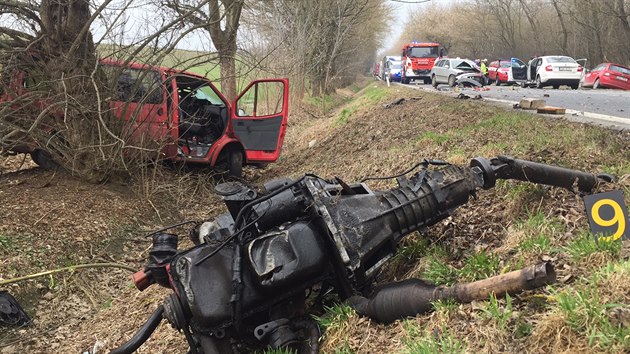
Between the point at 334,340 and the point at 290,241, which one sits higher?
the point at 290,241

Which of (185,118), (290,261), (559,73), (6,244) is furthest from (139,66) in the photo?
(559,73)

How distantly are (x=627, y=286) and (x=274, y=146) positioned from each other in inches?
304

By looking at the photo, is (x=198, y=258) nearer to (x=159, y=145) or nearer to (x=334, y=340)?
(x=334, y=340)

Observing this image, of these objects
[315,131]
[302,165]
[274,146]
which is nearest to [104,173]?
[274,146]

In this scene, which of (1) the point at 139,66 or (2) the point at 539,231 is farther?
(1) the point at 139,66

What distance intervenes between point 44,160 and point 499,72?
2806 centimetres

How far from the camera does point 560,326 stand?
2240mm

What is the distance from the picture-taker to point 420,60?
117ft

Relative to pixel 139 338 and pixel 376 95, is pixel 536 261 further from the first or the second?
pixel 376 95

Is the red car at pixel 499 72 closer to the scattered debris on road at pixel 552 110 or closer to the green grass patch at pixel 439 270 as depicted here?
the scattered debris on road at pixel 552 110

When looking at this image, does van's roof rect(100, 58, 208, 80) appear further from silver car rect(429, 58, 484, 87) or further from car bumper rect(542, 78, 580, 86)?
car bumper rect(542, 78, 580, 86)

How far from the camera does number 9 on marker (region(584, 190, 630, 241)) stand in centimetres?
295

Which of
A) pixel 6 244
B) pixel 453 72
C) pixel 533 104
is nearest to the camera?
pixel 6 244

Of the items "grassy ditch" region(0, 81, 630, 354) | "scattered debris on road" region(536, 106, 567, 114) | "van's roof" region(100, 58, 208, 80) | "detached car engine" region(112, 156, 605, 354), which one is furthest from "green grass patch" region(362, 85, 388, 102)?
"detached car engine" region(112, 156, 605, 354)
